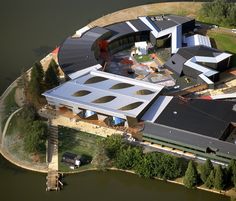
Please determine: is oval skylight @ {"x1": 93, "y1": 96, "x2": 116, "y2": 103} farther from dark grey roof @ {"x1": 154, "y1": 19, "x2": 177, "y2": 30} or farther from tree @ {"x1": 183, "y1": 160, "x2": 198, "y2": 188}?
dark grey roof @ {"x1": 154, "y1": 19, "x2": 177, "y2": 30}

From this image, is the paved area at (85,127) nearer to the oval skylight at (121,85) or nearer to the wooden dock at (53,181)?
the oval skylight at (121,85)

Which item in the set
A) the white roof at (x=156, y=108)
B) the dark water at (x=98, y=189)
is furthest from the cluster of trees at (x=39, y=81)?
the white roof at (x=156, y=108)

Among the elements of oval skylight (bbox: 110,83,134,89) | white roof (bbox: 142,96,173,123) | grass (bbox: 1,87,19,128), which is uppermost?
oval skylight (bbox: 110,83,134,89)

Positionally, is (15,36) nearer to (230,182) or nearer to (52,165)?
(52,165)

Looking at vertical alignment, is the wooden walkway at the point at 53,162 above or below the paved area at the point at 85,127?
below

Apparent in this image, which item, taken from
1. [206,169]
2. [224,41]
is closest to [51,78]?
[206,169]

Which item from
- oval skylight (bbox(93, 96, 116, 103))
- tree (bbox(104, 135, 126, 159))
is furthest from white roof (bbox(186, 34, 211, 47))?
tree (bbox(104, 135, 126, 159))
